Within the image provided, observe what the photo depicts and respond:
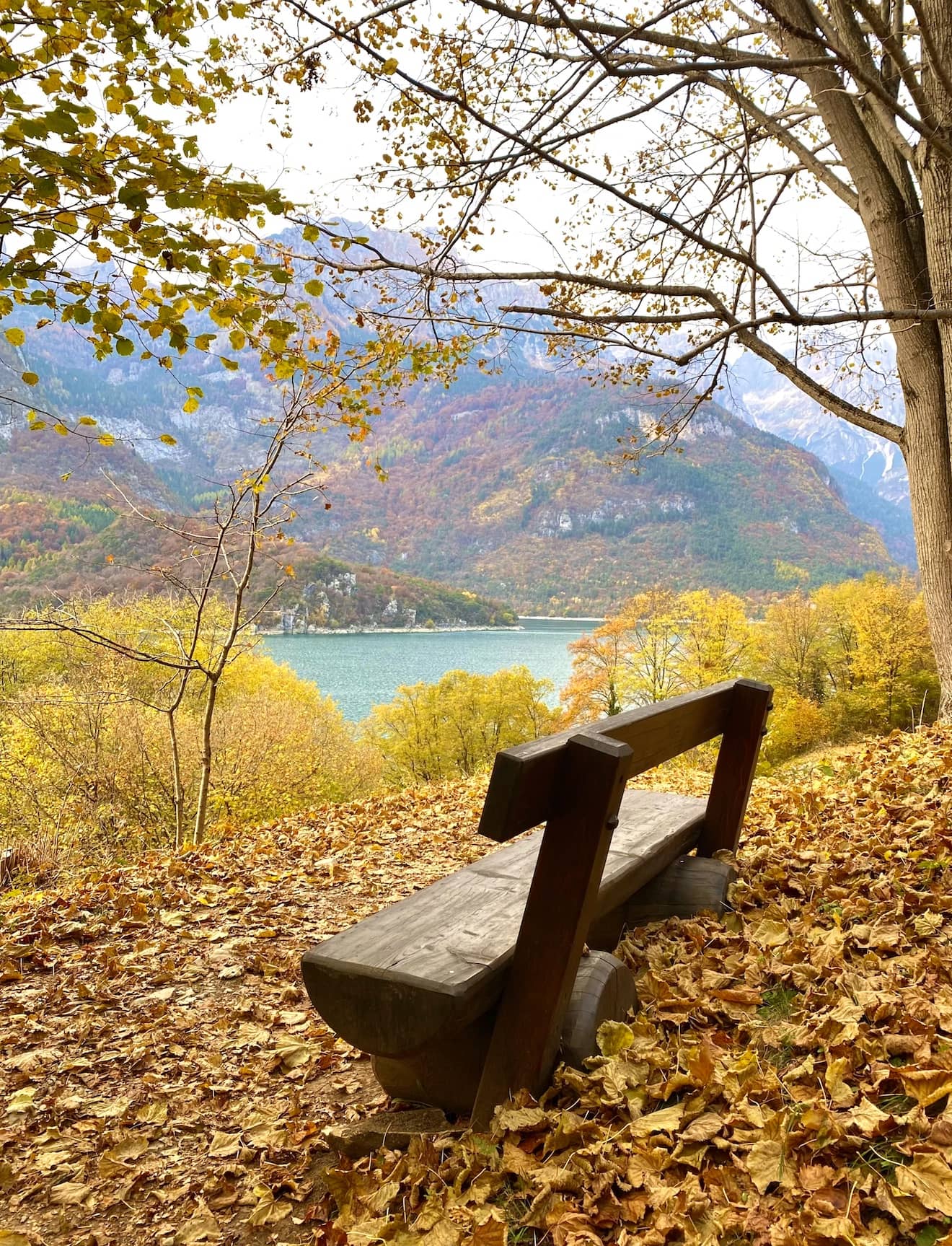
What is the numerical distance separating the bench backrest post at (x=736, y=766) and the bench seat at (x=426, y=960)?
0.88m

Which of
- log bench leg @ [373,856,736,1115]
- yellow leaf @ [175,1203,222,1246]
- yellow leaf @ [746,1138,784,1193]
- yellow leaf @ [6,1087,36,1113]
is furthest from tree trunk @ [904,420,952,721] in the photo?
yellow leaf @ [6,1087,36,1113]

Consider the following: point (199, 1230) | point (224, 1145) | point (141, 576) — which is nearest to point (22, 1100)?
point (224, 1145)

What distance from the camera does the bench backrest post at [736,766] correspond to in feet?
10.7

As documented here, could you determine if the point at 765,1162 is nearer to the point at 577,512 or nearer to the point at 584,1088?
the point at 584,1088

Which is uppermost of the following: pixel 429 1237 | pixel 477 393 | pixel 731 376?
pixel 477 393

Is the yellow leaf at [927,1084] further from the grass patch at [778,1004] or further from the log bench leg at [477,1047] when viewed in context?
the log bench leg at [477,1047]

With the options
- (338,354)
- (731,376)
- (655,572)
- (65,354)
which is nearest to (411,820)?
(338,354)

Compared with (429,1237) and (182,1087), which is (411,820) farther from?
(429,1237)

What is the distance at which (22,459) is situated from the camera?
5519 cm

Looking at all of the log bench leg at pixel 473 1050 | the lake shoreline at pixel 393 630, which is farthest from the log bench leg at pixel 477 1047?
the lake shoreline at pixel 393 630

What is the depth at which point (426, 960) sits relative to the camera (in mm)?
1979

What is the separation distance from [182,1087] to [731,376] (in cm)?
549

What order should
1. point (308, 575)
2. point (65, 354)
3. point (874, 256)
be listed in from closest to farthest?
point (874, 256)
point (308, 575)
point (65, 354)

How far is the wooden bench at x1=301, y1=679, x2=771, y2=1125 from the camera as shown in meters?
1.86
